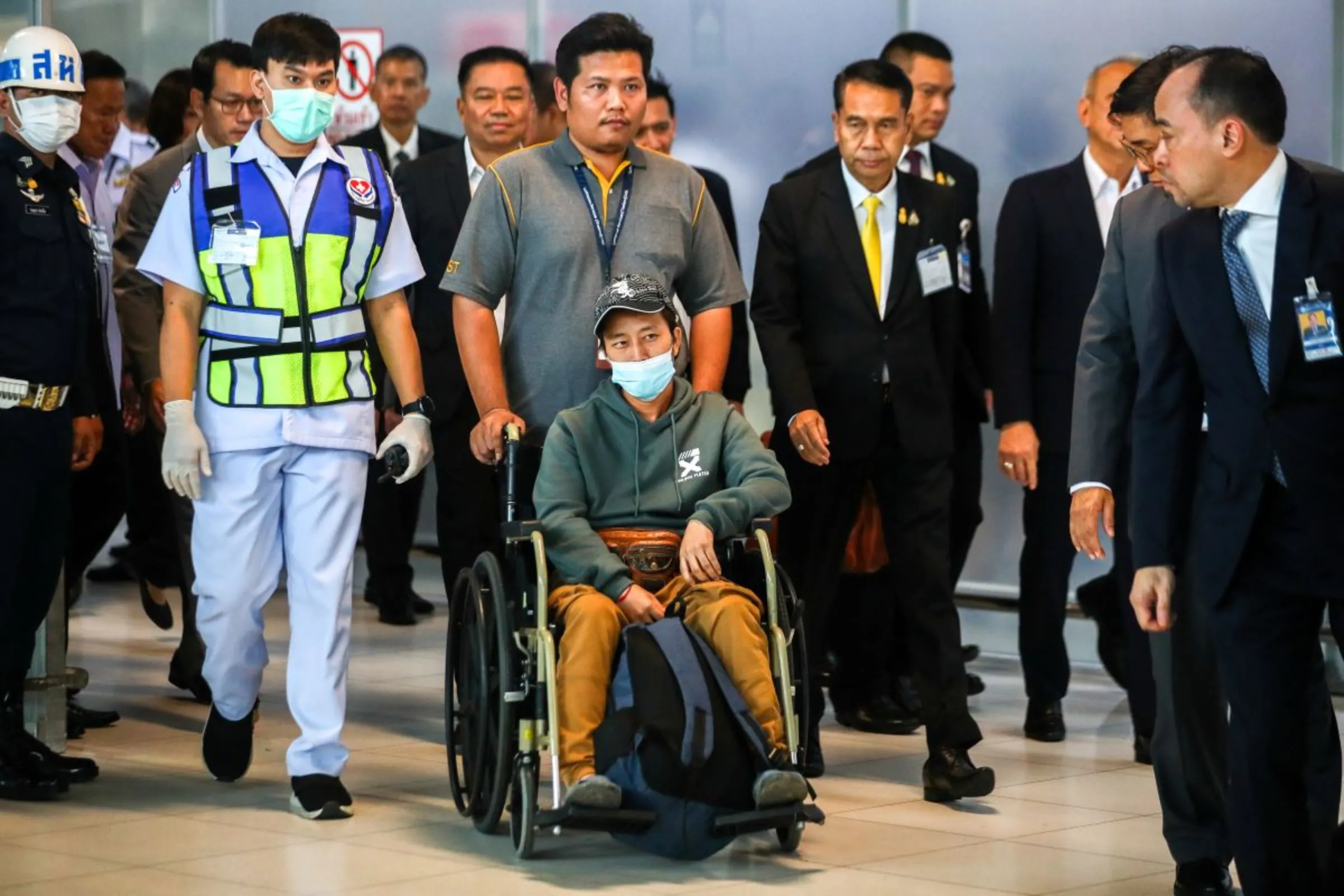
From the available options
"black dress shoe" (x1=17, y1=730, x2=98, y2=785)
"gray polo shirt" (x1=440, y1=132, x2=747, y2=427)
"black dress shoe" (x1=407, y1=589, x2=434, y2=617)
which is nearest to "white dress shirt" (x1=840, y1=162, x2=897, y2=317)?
"gray polo shirt" (x1=440, y1=132, x2=747, y2=427)

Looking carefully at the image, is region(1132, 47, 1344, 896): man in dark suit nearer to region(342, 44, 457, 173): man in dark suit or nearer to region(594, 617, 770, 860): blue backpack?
region(594, 617, 770, 860): blue backpack

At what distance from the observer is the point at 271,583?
5.23m

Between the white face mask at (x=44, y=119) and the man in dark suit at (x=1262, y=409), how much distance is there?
2965mm

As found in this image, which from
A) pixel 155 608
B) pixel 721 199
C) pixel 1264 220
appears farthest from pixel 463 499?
pixel 1264 220

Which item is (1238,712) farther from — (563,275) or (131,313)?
(131,313)

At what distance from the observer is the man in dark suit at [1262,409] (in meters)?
3.44

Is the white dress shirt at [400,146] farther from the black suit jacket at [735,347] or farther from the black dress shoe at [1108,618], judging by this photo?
the black dress shoe at [1108,618]

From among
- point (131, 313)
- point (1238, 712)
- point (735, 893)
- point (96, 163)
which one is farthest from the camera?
point (96, 163)

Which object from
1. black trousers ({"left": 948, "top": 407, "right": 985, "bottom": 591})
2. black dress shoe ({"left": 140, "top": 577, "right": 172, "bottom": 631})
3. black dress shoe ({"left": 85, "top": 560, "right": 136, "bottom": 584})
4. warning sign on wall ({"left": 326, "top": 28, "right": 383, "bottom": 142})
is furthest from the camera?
black dress shoe ({"left": 85, "top": 560, "right": 136, "bottom": 584})

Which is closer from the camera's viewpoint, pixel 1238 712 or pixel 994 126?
pixel 1238 712

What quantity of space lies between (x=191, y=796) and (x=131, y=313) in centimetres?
166

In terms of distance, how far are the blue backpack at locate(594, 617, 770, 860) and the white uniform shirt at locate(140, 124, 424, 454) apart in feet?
3.28

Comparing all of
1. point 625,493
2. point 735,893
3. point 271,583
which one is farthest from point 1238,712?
point 271,583

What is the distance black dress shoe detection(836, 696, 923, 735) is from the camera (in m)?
6.32
